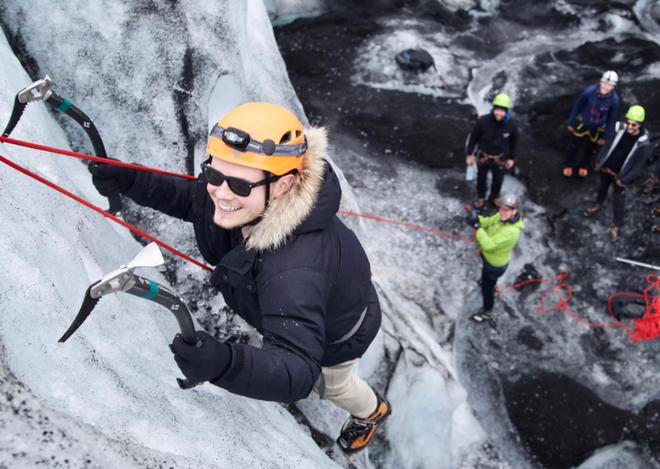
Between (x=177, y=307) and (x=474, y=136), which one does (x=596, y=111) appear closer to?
(x=474, y=136)

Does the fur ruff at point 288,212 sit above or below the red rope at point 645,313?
above

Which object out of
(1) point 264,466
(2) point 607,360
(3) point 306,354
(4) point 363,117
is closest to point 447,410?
(2) point 607,360

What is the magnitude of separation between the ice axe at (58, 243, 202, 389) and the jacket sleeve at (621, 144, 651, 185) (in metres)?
5.89

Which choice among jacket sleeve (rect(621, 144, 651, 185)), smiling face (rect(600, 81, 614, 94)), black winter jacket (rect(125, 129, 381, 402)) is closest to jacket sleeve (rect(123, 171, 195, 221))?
black winter jacket (rect(125, 129, 381, 402))

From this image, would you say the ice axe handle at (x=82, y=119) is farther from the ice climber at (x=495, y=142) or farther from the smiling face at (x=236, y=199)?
the ice climber at (x=495, y=142)

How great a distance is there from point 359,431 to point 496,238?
7.79 feet

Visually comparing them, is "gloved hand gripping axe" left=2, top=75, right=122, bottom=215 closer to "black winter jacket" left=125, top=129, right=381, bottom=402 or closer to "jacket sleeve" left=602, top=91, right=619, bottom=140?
"black winter jacket" left=125, top=129, right=381, bottom=402

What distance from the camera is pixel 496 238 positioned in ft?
15.7

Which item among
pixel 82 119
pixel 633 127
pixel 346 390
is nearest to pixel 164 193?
pixel 82 119

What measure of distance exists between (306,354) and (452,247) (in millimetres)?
4547

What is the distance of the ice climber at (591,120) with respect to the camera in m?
6.42

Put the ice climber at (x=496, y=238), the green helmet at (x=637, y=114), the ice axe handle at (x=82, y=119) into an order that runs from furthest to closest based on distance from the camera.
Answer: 1. the green helmet at (x=637, y=114)
2. the ice climber at (x=496, y=238)
3. the ice axe handle at (x=82, y=119)

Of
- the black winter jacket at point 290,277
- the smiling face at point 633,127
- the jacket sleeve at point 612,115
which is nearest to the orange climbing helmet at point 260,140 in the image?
the black winter jacket at point 290,277

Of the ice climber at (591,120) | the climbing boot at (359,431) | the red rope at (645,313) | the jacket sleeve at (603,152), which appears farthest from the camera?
the jacket sleeve at (603,152)
